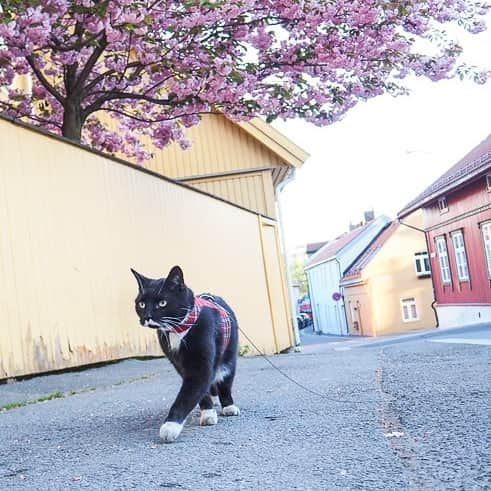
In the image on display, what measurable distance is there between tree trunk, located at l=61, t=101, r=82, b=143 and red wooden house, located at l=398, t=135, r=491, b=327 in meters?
16.7

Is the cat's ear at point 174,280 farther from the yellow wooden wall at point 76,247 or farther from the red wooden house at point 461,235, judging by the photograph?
the red wooden house at point 461,235

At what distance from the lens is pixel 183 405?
3547 millimetres

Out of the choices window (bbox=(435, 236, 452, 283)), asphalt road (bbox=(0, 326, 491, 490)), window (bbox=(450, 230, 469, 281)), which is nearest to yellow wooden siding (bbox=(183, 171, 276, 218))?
asphalt road (bbox=(0, 326, 491, 490))

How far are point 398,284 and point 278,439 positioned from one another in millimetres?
45808

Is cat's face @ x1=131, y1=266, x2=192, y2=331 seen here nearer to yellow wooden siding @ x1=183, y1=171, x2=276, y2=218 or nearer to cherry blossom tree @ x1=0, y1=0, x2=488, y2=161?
cherry blossom tree @ x1=0, y1=0, x2=488, y2=161

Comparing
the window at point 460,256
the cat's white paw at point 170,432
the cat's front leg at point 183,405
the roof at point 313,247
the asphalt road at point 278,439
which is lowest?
the asphalt road at point 278,439

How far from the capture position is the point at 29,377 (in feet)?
21.2

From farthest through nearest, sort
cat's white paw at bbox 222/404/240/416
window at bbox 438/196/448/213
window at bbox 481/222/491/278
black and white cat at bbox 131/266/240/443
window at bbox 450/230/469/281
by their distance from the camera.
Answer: window at bbox 438/196/448/213
window at bbox 450/230/469/281
window at bbox 481/222/491/278
cat's white paw at bbox 222/404/240/416
black and white cat at bbox 131/266/240/443

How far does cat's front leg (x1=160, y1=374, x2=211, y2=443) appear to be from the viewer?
11.2 ft

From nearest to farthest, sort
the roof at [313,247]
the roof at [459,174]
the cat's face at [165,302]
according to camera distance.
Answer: the cat's face at [165,302] → the roof at [459,174] → the roof at [313,247]

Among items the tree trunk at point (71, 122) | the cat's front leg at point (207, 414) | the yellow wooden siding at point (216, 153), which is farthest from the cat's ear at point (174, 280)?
the yellow wooden siding at point (216, 153)

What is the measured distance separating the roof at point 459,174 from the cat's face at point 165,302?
2120 cm

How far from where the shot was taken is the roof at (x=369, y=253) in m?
48.6

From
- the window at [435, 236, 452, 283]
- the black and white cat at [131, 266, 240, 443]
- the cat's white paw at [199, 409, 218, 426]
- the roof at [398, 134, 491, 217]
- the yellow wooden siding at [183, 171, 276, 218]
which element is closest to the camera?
the black and white cat at [131, 266, 240, 443]
